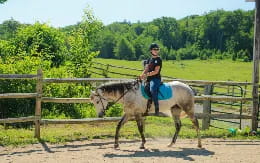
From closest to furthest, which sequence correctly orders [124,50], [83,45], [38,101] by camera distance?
[38,101] → [83,45] → [124,50]

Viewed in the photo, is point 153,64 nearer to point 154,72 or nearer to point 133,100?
point 154,72

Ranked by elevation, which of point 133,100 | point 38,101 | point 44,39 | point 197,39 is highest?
point 197,39

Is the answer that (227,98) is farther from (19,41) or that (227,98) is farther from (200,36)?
(200,36)

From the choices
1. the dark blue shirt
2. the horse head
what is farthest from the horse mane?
the dark blue shirt

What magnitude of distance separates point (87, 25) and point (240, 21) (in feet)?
274

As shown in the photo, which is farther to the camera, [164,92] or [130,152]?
[164,92]

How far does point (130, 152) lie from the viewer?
7.98 m

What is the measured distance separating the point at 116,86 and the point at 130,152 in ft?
5.00

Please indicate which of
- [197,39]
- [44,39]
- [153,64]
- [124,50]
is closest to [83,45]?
[44,39]

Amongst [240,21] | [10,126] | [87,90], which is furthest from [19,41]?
[240,21]

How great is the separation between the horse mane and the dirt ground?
1.35 metres

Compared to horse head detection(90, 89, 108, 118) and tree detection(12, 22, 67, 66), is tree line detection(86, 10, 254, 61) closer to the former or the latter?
tree detection(12, 22, 67, 66)

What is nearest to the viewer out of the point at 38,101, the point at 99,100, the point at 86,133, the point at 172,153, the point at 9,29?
the point at 172,153

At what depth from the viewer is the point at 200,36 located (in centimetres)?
10556
